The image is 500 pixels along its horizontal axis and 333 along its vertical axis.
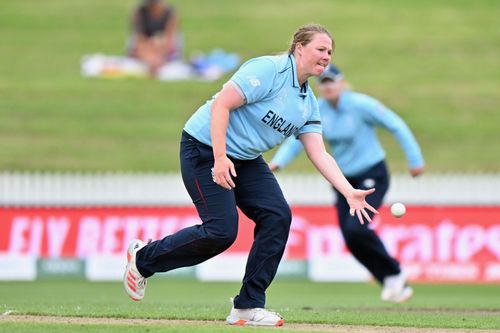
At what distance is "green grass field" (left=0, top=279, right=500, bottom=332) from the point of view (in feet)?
25.1

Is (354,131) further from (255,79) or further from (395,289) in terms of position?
(255,79)

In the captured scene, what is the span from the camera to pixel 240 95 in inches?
265

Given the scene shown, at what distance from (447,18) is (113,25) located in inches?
351

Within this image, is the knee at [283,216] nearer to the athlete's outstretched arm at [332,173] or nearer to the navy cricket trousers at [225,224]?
the navy cricket trousers at [225,224]

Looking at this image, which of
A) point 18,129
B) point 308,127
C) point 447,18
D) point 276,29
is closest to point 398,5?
point 447,18

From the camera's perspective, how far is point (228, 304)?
34.6 feet

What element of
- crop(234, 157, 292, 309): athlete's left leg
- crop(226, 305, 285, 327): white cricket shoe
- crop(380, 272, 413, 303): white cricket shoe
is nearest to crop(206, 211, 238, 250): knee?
crop(234, 157, 292, 309): athlete's left leg

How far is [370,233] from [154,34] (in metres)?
13.0

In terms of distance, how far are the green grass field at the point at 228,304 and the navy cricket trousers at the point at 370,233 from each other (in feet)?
1.34

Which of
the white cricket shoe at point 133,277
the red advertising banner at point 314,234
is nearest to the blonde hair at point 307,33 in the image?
the white cricket shoe at point 133,277

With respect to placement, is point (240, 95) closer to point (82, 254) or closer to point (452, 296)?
point (452, 296)

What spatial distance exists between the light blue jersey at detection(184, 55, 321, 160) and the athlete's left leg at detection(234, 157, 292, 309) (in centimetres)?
17

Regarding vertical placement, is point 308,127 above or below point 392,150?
above

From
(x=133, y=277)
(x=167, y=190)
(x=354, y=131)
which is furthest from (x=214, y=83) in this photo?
(x=133, y=277)
